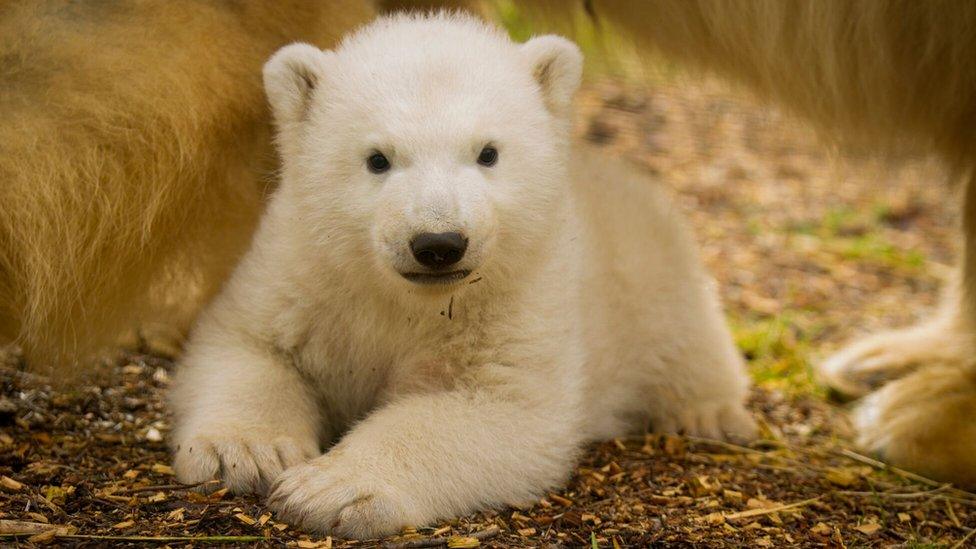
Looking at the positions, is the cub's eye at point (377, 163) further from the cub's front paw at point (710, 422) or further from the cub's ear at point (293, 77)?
the cub's front paw at point (710, 422)

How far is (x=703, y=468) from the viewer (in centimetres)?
325

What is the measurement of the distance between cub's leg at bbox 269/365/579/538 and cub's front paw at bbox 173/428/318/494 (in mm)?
88

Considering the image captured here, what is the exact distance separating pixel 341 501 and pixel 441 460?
0.25 meters

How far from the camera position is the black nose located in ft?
7.82

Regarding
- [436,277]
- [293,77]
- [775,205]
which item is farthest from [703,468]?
[775,205]

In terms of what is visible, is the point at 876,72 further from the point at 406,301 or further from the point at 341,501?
the point at 341,501

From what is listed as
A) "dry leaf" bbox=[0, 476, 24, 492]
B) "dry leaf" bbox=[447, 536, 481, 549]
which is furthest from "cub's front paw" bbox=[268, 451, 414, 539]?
"dry leaf" bbox=[0, 476, 24, 492]

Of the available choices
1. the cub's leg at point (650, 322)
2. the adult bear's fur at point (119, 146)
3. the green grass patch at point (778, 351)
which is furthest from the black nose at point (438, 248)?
the green grass patch at point (778, 351)

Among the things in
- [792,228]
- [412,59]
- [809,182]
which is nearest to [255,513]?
[412,59]

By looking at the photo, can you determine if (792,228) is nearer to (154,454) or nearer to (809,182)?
(809,182)

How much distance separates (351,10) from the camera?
311 centimetres

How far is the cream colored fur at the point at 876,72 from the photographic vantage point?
3.35 metres

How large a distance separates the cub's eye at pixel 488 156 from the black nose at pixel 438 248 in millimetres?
249

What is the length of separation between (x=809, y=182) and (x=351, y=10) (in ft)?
14.4
